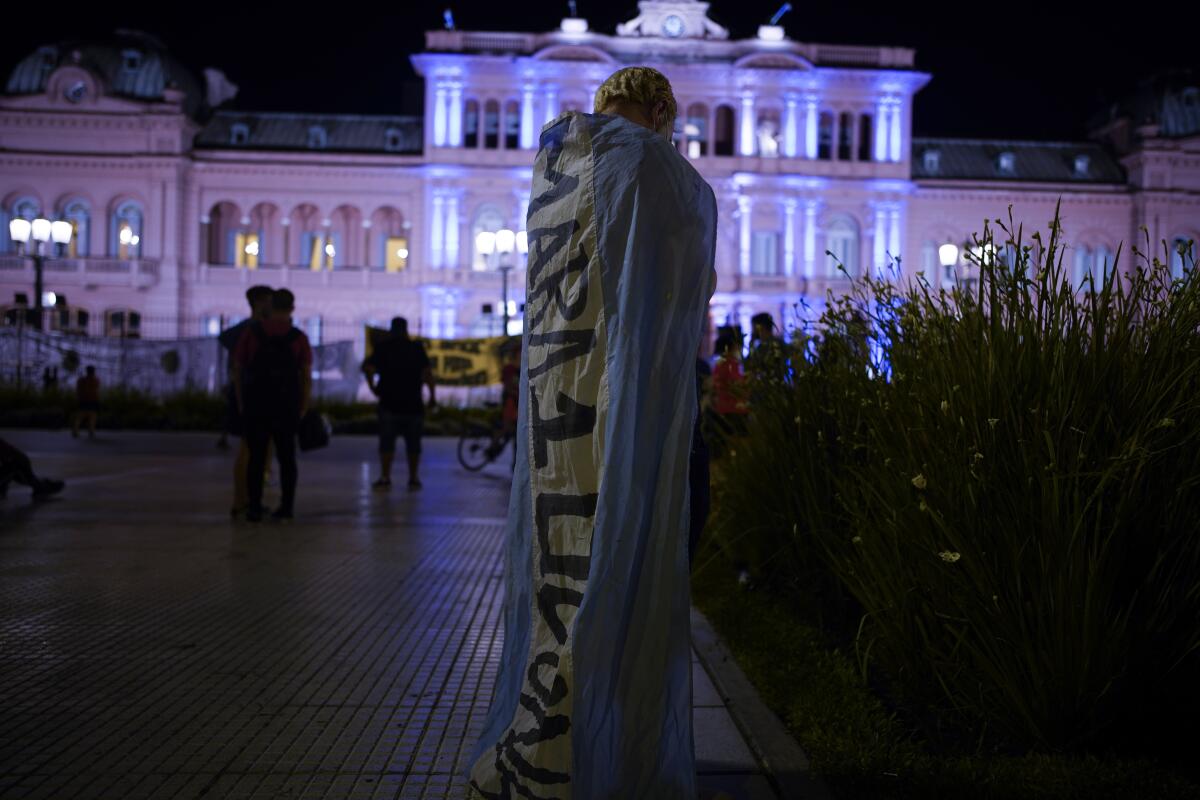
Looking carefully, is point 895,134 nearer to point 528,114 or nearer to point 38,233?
point 528,114

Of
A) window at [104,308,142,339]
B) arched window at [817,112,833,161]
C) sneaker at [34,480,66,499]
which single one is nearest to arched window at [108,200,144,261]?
window at [104,308,142,339]

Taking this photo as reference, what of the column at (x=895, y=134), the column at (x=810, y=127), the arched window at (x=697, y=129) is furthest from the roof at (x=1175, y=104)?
the arched window at (x=697, y=129)

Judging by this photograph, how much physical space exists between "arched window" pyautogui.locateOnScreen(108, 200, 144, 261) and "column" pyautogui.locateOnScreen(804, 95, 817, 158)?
2666 cm

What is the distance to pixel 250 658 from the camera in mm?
5051

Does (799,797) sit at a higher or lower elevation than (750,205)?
lower

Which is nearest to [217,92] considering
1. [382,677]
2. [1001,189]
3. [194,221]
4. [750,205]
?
[194,221]

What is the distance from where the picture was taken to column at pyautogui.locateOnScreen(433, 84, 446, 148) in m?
48.9

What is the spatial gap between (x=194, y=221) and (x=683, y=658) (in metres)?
49.2

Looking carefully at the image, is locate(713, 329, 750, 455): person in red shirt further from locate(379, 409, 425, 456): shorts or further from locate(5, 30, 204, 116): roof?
locate(5, 30, 204, 116): roof

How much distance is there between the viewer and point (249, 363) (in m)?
9.52

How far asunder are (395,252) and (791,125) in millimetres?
17000

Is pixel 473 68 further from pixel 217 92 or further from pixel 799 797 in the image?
pixel 799 797

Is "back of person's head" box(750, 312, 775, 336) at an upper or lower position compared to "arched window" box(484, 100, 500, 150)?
lower

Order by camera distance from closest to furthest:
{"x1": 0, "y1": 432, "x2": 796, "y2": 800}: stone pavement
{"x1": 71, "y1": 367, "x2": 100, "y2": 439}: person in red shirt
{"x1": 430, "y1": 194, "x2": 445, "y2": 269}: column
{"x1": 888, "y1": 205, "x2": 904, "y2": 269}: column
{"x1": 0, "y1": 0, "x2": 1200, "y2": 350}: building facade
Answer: {"x1": 0, "y1": 432, "x2": 796, "y2": 800}: stone pavement → {"x1": 71, "y1": 367, "x2": 100, "y2": 439}: person in red shirt → {"x1": 0, "y1": 0, "x2": 1200, "y2": 350}: building facade → {"x1": 430, "y1": 194, "x2": 445, "y2": 269}: column → {"x1": 888, "y1": 205, "x2": 904, "y2": 269}: column
